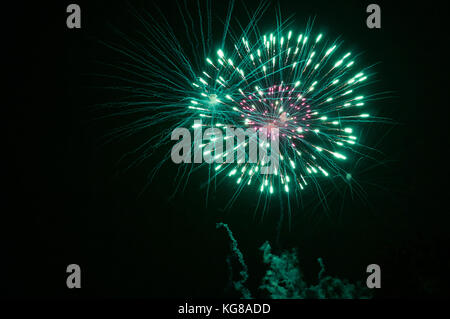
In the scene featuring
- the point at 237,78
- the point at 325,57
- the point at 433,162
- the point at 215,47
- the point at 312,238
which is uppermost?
the point at 215,47

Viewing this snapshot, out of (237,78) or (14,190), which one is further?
(14,190)

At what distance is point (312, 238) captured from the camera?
5.96m

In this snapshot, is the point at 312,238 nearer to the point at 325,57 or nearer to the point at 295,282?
the point at 295,282

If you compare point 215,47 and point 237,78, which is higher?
point 215,47

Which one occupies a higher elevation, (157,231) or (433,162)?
(433,162)

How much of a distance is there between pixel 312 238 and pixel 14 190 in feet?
25.3

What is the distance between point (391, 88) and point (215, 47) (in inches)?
170

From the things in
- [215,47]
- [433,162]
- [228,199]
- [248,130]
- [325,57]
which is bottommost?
[228,199]

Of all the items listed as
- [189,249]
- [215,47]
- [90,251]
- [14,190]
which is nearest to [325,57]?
[215,47]

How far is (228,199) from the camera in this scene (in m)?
5.98
